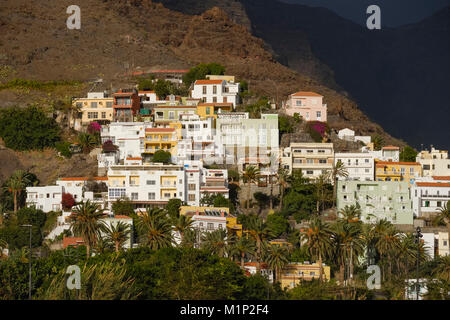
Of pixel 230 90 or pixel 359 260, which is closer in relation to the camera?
pixel 359 260

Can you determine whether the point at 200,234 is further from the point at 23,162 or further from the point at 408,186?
the point at 23,162

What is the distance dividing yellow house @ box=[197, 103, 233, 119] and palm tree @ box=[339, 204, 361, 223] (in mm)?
20006

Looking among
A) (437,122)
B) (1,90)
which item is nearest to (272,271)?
(1,90)

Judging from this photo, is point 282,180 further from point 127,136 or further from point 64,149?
point 64,149

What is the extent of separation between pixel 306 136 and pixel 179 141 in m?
13.3

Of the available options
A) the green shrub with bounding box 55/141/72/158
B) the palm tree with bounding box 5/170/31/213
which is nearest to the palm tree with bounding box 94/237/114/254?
the palm tree with bounding box 5/170/31/213

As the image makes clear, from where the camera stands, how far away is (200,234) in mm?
74875

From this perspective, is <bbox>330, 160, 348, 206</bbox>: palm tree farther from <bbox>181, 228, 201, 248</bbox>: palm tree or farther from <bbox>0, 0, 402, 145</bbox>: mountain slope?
<bbox>0, 0, 402, 145</bbox>: mountain slope

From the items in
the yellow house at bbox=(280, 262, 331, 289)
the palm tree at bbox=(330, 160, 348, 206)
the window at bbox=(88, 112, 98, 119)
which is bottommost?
the yellow house at bbox=(280, 262, 331, 289)

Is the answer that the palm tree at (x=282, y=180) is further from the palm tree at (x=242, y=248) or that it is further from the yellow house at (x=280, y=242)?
the palm tree at (x=242, y=248)

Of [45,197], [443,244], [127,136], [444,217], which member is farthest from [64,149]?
[443,244]

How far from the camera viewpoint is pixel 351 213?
3150 inches

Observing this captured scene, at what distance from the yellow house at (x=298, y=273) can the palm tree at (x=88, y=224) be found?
13.6m

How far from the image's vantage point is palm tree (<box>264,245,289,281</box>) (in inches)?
2758
